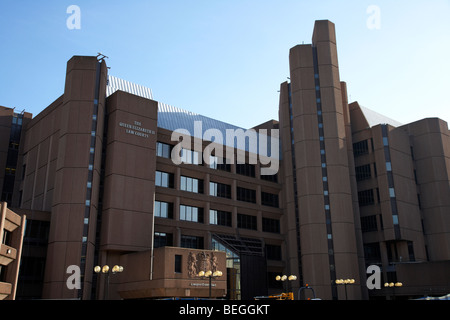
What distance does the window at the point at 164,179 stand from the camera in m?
64.8

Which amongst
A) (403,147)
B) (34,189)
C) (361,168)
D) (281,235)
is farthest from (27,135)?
(403,147)

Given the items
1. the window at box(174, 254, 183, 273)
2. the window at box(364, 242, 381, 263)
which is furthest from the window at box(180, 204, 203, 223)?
the window at box(364, 242, 381, 263)

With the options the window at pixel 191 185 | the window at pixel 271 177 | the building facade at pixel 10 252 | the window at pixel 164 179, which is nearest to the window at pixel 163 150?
the window at pixel 164 179

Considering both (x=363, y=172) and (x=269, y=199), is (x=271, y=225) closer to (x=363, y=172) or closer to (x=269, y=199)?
(x=269, y=199)

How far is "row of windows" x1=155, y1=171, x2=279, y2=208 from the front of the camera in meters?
65.8

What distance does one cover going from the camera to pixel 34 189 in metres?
64.8

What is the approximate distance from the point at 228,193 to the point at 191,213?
8.57 m

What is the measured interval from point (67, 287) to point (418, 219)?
184 feet

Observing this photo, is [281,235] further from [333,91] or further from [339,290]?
[333,91]

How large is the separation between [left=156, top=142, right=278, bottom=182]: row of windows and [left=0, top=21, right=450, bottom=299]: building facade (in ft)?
0.80

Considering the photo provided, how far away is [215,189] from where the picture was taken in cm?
7206

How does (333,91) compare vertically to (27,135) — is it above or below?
above
